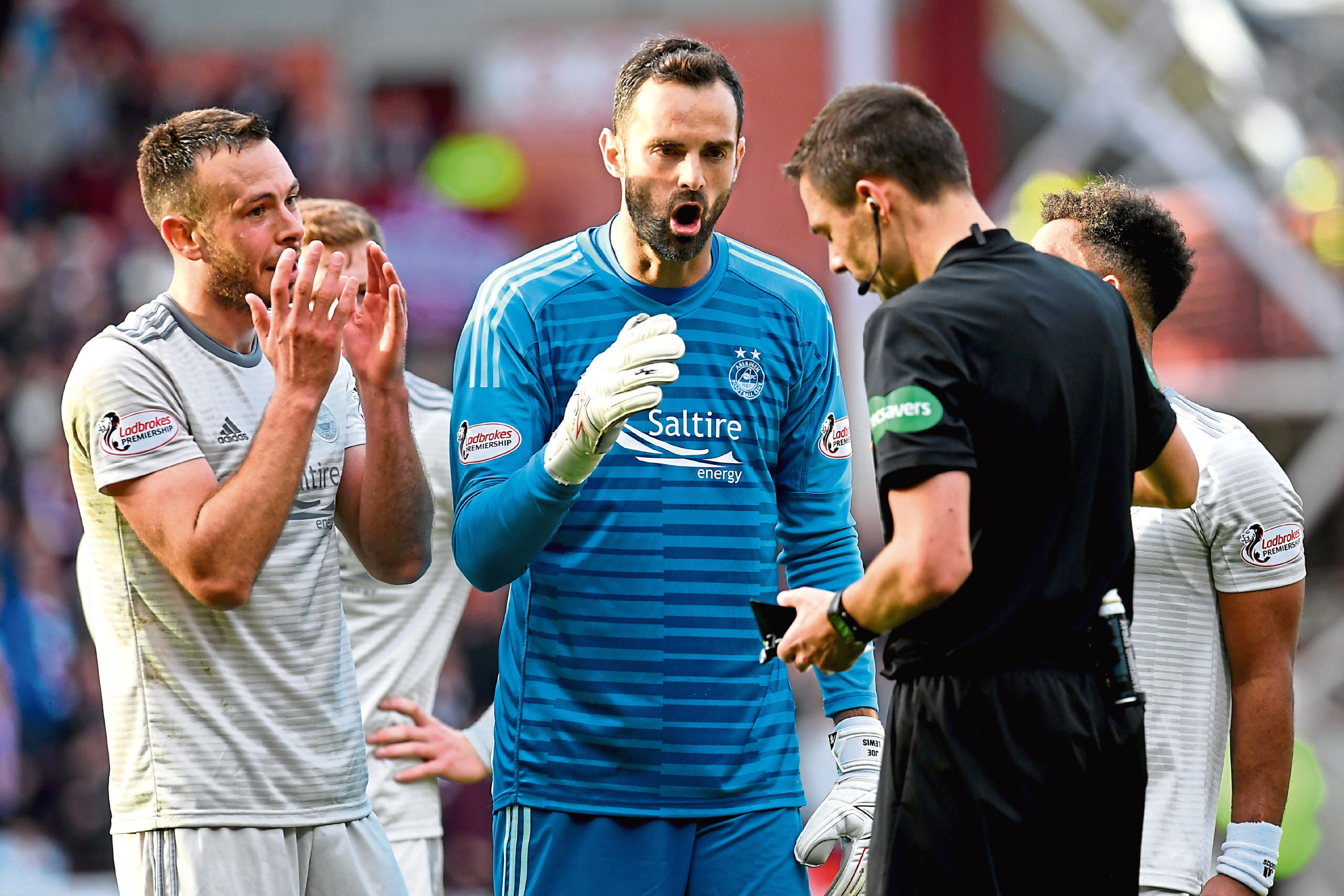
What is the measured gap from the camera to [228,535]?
116 inches

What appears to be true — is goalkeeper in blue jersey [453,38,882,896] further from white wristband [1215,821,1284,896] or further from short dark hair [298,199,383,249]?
short dark hair [298,199,383,249]

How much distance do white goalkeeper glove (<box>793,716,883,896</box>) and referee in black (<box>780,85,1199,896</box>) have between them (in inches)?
23.1

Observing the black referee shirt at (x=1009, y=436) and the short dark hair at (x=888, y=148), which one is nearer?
the black referee shirt at (x=1009, y=436)

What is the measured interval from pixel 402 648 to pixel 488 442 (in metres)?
1.21

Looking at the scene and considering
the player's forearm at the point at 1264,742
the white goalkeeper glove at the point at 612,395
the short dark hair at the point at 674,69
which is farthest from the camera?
the short dark hair at the point at 674,69

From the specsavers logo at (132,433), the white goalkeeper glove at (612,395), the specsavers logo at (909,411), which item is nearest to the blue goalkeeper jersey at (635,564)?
the white goalkeeper glove at (612,395)

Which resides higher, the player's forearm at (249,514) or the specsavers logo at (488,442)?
→ the specsavers logo at (488,442)

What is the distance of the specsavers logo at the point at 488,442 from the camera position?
316cm

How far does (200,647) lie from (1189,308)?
26.5ft

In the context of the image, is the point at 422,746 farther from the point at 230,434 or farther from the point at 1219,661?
the point at 1219,661

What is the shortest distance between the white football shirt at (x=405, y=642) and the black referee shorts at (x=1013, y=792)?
1.86m

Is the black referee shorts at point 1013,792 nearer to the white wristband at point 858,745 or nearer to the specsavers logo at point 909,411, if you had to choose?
the specsavers logo at point 909,411

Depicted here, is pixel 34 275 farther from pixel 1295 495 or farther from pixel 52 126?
pixel 1295 495

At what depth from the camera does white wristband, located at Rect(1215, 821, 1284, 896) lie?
3.14 meters
